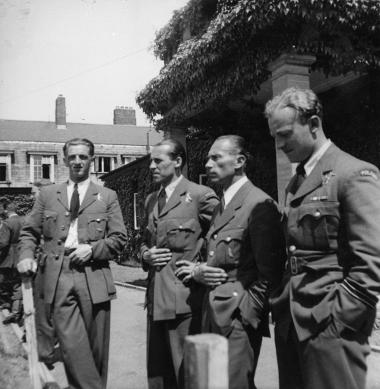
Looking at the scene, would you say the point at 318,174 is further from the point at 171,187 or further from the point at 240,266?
the point at 171,187

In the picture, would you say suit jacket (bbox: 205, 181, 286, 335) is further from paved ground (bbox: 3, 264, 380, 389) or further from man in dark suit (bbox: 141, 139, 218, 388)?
paved ground (bbox: 3, 264, 380, 389)

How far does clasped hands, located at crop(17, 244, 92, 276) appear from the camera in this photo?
3.50 m

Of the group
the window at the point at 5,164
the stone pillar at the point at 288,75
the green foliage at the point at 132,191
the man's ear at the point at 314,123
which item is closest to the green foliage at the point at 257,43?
the stone pillar at the point at 288,75

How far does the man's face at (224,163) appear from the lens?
309 cm

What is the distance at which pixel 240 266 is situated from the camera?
2811 mm

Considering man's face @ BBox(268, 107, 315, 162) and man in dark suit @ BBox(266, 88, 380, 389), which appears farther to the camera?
man's face @ BBox(268, 107, 315, 162)

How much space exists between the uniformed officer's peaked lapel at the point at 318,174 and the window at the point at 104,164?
37.0 metres

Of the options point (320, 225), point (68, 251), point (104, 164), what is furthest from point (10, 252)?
point (104, 164)

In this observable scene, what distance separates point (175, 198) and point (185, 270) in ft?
2.14

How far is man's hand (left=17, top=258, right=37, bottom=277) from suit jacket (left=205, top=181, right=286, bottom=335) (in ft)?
5.24

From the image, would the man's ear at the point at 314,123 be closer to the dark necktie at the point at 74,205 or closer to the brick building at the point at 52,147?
the dark necktie at the point at 74,205

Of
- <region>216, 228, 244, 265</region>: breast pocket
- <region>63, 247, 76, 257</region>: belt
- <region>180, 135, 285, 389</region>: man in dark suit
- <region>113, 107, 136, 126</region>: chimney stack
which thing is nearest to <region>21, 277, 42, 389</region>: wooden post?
<region>63, 247, 76, 257</region>: belt

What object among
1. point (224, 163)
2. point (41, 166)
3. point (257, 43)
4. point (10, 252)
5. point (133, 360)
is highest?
point (41, 166)

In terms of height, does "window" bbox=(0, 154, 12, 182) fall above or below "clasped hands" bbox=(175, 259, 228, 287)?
above
